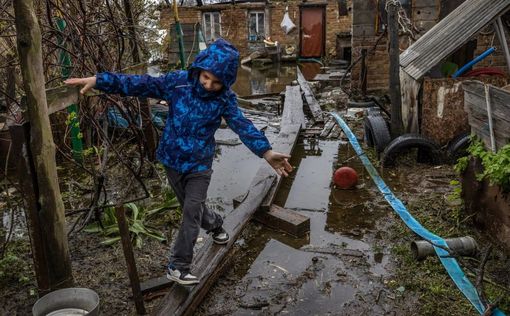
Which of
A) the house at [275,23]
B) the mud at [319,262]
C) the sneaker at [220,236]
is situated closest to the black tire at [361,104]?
the mud at [319,262]

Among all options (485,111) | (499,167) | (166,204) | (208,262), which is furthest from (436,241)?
(166,204)

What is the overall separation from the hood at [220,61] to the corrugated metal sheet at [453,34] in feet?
14.1

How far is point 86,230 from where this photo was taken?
471 centimetres

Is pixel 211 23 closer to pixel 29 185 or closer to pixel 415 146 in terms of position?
pixel 415 146

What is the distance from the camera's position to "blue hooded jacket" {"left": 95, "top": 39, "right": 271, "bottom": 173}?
3242 mm

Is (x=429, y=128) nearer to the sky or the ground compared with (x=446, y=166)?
nearer to the sky

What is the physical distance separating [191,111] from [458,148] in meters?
4.61

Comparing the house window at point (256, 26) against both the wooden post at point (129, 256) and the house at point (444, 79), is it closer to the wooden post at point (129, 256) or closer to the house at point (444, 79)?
the house at point (444, 79)

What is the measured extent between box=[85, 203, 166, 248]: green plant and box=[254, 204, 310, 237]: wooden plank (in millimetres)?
1173

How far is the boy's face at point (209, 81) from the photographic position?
3164mm

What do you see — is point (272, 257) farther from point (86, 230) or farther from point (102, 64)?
point (102, 64)

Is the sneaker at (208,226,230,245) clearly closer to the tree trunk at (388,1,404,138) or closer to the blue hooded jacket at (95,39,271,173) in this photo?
the blue hooded jacket at (95,39,271,173)

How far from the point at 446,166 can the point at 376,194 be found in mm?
1419

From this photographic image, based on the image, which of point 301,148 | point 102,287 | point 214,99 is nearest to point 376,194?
point 301,148
